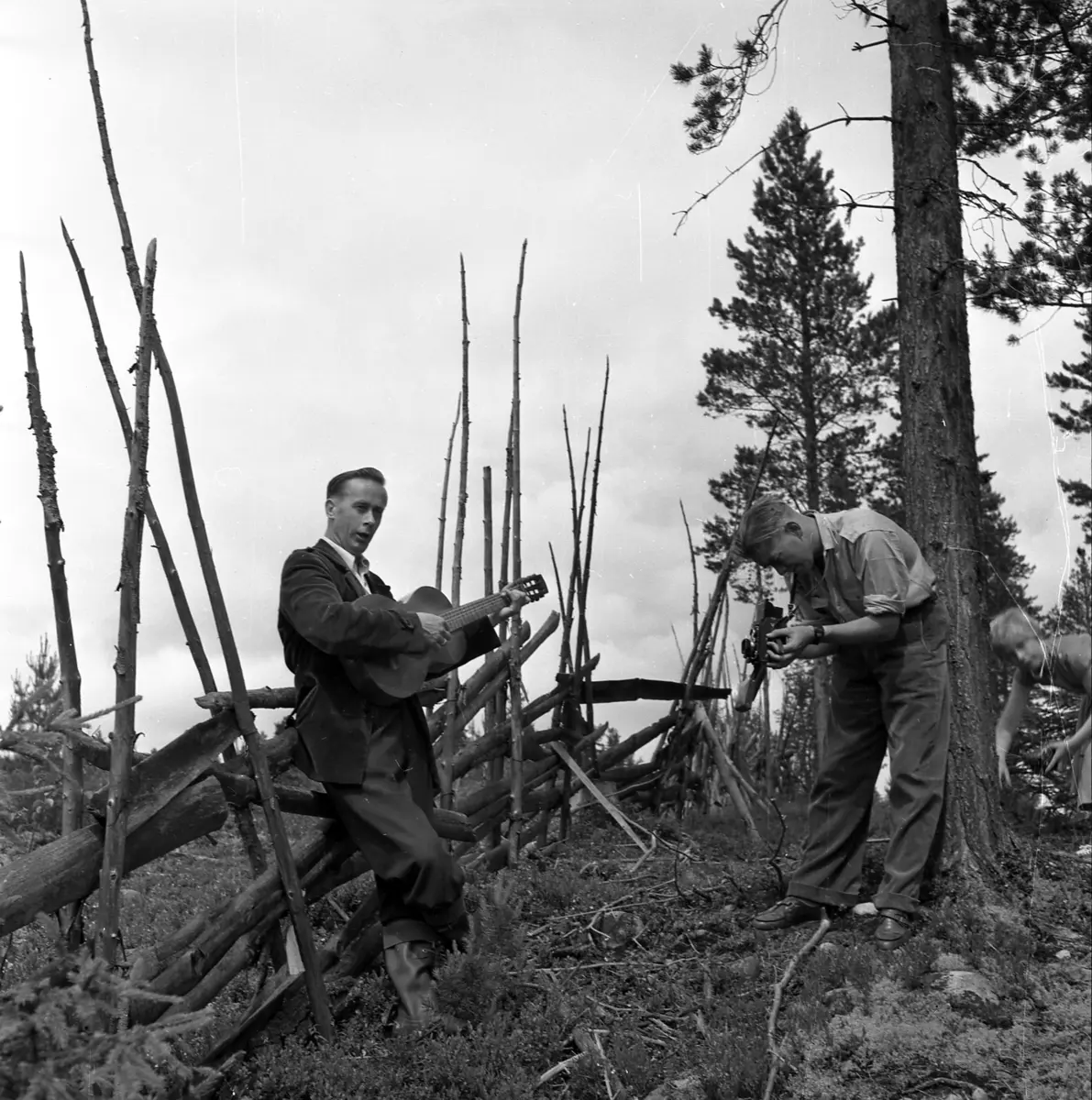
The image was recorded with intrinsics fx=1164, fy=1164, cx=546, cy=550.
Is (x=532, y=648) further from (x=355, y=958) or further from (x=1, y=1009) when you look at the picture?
(x=1, y=1009)

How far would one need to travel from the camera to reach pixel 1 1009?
6.06 ft

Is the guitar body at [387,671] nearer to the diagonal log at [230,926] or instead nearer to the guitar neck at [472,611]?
the guitar neck at [472,611]

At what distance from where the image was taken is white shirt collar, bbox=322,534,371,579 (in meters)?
3.51

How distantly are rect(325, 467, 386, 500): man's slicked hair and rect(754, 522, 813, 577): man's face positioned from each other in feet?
4.48

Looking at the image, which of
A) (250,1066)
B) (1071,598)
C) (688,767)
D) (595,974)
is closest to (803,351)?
(1071,598)

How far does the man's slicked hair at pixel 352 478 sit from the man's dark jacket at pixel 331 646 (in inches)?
6.9

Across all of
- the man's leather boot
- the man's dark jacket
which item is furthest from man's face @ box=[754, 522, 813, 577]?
the man's leather boot

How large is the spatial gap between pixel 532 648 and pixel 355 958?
206 cm

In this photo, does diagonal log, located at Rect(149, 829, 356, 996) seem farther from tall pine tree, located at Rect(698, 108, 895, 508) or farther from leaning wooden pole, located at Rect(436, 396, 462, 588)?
tall pine tree, located at Rect(698, 108, 895, 508)

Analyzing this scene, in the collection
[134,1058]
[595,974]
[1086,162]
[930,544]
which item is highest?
[1086,162]

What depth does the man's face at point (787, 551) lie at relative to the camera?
160 inches

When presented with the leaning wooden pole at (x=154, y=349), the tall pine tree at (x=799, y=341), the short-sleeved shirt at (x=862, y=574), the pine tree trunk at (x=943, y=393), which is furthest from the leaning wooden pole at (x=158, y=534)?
the tall pine tree at (x=799, y=341)

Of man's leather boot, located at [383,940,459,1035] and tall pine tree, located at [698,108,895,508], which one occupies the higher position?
tall pine tree, located at [698,108,895,508]

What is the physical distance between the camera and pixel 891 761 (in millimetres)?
4176
